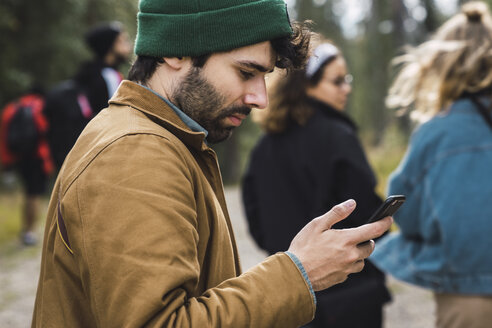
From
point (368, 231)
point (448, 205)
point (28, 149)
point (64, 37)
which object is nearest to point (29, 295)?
point (28, 149)

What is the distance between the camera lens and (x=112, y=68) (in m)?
5.45

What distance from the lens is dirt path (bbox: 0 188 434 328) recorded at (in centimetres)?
530

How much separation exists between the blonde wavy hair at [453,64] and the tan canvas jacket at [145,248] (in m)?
1.84

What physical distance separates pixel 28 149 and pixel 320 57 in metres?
5.23

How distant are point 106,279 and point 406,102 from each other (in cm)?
250

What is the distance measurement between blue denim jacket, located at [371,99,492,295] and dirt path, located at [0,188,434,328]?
8.65 ft

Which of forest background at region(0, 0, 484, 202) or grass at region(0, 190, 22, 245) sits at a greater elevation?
forest background at region(0, 0, 484, 202)

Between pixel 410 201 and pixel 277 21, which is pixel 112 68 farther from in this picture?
pixel 277 21

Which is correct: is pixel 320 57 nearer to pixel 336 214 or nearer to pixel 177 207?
pixel 336 214

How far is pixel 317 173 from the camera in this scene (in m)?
3.31

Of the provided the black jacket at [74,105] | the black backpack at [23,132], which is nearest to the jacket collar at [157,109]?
the black jacket at [74,105]

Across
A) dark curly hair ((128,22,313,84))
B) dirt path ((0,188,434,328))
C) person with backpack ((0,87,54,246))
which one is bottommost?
dirt path ((0,188,434,328))

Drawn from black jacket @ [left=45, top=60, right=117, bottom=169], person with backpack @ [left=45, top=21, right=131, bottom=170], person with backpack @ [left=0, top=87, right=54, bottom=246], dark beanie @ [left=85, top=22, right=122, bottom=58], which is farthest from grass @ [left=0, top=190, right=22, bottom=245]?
dark beanie @ [left=85, top=22, right=122, bottom=58]

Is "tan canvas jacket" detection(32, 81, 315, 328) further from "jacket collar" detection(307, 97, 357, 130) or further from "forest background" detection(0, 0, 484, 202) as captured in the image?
"forest background" detection(0, 0, 484, 202)
